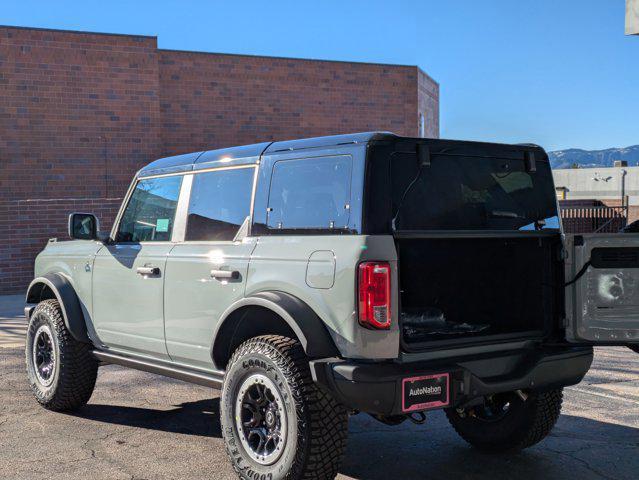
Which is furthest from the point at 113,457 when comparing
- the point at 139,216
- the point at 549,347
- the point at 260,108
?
the point at 260,108

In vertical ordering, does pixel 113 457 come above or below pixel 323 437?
below

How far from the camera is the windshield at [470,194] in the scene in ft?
15.3

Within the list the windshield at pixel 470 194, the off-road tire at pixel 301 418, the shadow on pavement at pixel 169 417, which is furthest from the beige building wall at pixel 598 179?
the off-road tire at pixel 301 418

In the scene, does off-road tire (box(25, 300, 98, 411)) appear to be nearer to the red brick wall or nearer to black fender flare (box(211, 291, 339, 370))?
black fender flare (box(211, 291, 339, 370))

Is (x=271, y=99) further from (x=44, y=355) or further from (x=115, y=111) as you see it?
(x=44, y=355)

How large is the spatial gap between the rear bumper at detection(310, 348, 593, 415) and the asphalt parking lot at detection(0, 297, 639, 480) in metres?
0.70

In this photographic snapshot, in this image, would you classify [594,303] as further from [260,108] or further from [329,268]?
[260,108]

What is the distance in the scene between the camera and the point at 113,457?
5367 millimetres

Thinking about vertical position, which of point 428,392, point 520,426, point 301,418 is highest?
point 428,392

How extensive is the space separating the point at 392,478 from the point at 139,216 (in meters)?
2.70

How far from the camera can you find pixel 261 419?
4.63m

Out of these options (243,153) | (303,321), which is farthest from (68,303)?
(303,321)

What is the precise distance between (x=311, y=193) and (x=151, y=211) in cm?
182

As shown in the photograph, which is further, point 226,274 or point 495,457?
point 495,457
